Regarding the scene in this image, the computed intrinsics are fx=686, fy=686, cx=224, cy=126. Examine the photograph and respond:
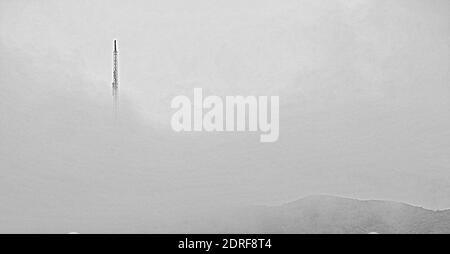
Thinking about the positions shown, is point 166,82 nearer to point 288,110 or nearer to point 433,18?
point 288,110

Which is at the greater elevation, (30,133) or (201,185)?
(30,133)

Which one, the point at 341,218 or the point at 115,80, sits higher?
the point at 115,80

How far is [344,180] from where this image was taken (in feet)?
9.52

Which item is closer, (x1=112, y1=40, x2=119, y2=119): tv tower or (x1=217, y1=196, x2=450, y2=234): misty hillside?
(x1=217, y1=196, x2=450, y2=234): misty hillside

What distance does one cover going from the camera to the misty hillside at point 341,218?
9.20ft

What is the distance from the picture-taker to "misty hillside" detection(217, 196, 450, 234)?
2805 mm

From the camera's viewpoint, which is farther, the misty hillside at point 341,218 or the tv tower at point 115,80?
the tv tower at point 115,80

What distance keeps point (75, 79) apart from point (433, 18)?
5.12 feet

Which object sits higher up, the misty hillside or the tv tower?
the tv tower

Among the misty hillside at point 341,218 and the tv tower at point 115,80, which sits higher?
the tv tower at point 115,80

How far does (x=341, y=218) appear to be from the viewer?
2.85 meters
